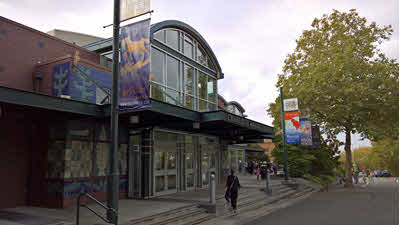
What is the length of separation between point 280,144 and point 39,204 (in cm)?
2069

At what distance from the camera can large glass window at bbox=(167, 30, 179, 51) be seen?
1605 cm

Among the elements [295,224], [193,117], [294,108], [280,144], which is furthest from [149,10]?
[280,144]

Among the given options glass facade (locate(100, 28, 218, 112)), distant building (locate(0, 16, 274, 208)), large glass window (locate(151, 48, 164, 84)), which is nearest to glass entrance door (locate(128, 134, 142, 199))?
distant building (locate(0, 16, 274, 208))

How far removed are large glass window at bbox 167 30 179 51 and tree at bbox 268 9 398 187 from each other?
10870 mm

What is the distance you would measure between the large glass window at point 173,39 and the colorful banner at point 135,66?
775cm

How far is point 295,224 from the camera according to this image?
975 centimetres

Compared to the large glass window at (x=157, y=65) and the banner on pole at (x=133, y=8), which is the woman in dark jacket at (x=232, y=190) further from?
the banner on pole at (x=133, y=8)

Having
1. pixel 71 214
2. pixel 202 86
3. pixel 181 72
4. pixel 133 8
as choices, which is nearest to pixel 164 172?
pixel 181 72

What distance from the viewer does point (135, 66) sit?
8.13m

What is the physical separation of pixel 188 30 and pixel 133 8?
9.44 metres

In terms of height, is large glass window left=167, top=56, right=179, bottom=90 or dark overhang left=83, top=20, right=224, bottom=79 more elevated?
dark overhang left=83, top=20, right=224, bottom=79

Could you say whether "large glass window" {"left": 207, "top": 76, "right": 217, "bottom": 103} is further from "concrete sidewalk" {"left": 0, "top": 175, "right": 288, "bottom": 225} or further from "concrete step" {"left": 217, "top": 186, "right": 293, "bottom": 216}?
"concrete sidewalk" {"left": 0, "top": 175, "right": 288, "bottom": 225}

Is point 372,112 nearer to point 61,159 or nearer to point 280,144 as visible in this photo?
point 280,144

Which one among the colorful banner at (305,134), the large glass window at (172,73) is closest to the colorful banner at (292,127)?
the colorful banner at (305,134)
